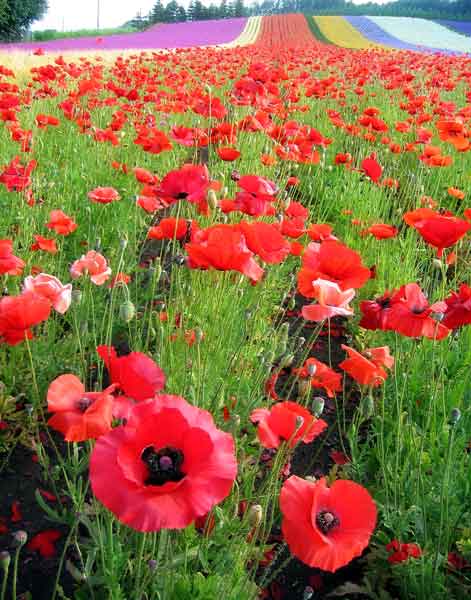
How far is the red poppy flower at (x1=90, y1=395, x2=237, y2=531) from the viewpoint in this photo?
2.51 feet

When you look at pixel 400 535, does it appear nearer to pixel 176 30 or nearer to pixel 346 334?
pixel 346 334

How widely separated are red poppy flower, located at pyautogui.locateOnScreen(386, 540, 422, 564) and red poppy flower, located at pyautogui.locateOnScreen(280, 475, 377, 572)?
0.72 metres

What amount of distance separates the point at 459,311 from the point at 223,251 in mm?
609

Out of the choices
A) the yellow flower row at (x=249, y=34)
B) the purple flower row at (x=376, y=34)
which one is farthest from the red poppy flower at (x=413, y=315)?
the purple flower row at (x=376, y=34)

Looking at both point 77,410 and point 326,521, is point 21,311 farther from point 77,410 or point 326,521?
point 326,521

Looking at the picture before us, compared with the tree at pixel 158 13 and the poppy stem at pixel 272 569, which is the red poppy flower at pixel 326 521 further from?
the tree at pixel 158 13

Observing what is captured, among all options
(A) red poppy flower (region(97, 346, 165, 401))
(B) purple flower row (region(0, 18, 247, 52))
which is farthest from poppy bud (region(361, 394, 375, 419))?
(B) purple flower row (region(0, 18, 247, 52))

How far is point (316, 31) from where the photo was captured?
34.1 meters

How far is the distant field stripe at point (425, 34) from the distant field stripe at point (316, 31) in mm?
3968

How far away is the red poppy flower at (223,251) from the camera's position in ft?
4.59

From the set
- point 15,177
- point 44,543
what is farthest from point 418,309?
point 15,177

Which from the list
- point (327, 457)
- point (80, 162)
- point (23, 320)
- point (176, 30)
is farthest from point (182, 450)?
point (176, 30)

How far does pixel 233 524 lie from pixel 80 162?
354 centimetres

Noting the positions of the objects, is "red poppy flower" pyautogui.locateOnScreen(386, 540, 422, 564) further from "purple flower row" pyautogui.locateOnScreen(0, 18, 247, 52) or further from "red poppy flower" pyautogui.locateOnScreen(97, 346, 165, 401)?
"purple flower row" pyautogui.locateOnScreen(0, 18, 247, 52)
